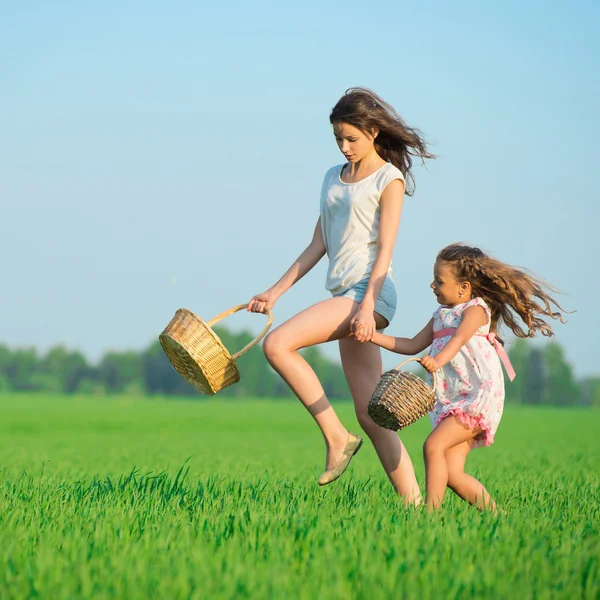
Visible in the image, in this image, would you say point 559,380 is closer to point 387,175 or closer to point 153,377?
point 153,377

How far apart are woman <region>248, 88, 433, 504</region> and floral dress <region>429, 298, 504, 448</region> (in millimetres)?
385

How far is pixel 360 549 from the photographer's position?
375 centimetres

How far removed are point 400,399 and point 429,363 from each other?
0.34 m

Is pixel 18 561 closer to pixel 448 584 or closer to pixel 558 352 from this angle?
pixel 448 584

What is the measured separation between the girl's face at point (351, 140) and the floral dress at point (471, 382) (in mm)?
1150

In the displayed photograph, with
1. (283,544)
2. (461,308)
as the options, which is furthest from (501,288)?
(283,544)

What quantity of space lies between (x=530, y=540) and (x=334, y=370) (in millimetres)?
68231

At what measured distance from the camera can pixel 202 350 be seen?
16.9 feet

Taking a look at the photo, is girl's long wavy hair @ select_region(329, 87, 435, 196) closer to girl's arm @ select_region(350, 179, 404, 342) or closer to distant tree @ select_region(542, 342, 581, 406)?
girl's arm @ select_region(350, 179, 404, 342)

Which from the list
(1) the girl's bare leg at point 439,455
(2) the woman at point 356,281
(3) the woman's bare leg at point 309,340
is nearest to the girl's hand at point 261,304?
(2) the woman at point 356,281

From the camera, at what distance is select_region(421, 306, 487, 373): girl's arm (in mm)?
5156

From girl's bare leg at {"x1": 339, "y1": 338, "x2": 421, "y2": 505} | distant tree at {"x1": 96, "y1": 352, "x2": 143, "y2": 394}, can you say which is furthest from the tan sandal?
distant tree at {"x1": 96, "y1": 352, "x2": 143, "y2": 394}

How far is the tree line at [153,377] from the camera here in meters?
68.9

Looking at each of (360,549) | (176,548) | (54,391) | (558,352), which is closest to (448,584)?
(360,549)
